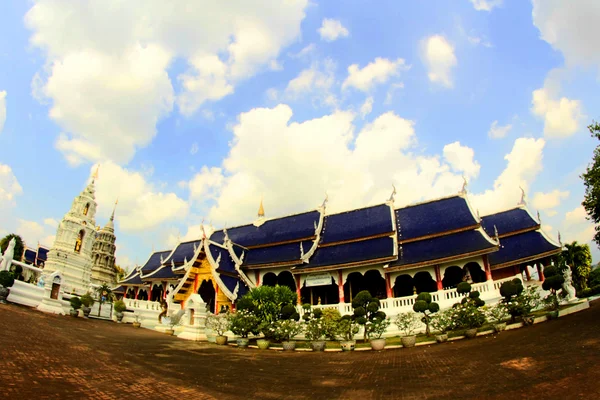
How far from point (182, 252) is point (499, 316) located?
2921 cm

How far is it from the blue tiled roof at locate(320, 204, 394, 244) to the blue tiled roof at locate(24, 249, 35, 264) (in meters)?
53.7

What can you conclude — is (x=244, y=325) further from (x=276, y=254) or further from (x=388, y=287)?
(x=276, y=254)

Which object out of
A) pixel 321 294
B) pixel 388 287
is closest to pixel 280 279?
pixel 321 294

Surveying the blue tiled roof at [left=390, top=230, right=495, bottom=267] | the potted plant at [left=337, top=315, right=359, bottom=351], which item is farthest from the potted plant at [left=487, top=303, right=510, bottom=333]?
the potted plant at [left=337, top=315, right=359, bottom=351]

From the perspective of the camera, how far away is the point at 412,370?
31.9ft

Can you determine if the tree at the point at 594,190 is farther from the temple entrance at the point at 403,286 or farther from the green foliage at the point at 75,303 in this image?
the green foliage at the point at 75,303

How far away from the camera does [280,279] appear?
27469 mm

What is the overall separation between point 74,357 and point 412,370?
951 centimetres

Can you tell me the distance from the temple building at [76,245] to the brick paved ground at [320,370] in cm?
2947

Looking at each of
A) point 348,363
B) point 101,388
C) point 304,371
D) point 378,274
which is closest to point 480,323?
point 348,363

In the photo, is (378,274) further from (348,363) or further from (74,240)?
(74,240)

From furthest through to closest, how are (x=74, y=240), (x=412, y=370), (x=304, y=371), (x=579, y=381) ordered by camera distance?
(x=74, y=240)
(x=304, y=371)
(x=412, y=370)
(x=579, y=381)

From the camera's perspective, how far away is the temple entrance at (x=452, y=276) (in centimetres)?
2255

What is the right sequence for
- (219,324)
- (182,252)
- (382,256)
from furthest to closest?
(182,252) → (382,256) → (219,324)
